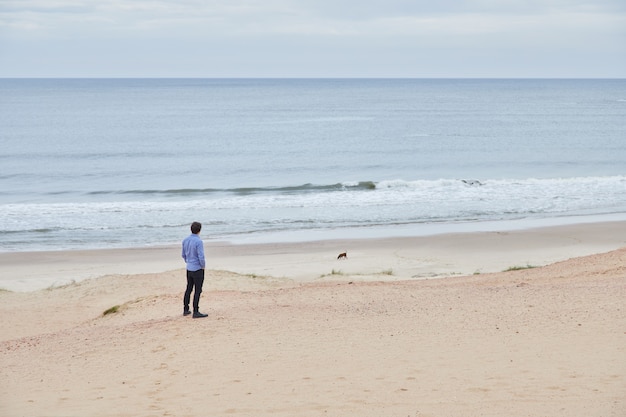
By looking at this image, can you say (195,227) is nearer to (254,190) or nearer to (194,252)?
(194,252)

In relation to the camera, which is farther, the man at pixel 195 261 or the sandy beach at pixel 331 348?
the man at pixel 195 261

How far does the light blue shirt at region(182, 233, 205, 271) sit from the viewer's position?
11492mm

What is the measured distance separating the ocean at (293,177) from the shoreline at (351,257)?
1399mm

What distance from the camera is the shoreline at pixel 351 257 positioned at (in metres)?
19.5

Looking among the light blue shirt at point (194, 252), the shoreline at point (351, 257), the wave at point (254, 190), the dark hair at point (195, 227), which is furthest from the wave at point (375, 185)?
the dark hair at point (195, 227)

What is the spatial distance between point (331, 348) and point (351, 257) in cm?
1138

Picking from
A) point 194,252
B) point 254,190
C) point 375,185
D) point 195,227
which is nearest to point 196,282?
point 194,252

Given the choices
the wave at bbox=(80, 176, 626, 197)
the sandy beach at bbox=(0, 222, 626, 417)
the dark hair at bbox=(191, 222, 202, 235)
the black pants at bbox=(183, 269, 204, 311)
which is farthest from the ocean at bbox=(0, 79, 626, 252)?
the dark hair at bbox=(191, 222, 202, 235)

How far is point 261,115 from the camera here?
9181 cm

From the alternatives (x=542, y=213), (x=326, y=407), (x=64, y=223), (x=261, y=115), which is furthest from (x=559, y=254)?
(x=261, y=115)

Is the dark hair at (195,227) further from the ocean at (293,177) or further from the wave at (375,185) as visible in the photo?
the wave at (375,185)

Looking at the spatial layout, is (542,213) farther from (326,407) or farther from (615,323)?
(326,407)

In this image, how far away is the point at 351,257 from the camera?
70.5 feet

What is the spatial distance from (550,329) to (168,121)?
242 feet
